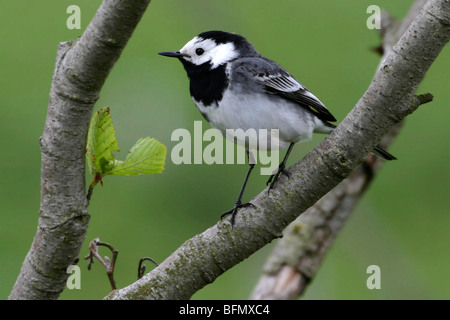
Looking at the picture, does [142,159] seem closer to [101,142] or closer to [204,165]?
[101,142]

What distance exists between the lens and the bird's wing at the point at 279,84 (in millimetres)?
2299

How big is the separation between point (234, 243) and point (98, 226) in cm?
214

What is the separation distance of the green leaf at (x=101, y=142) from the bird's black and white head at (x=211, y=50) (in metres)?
0.81

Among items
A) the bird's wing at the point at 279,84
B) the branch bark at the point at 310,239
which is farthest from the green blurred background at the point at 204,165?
the bird's wing at the point at 279,84

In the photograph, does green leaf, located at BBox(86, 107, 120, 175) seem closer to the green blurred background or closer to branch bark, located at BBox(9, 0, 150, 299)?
branch bark, located at BBox(9, 0, 150, 299)

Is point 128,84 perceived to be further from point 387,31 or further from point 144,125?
point 387,31

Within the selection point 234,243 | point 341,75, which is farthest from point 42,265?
point 341,75

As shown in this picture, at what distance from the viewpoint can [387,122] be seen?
5.10ft

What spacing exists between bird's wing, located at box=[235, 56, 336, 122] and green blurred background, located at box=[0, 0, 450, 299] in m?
0.74

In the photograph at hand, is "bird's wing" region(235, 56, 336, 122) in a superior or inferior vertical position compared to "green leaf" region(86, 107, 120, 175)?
superior

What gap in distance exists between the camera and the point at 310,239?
2799mm

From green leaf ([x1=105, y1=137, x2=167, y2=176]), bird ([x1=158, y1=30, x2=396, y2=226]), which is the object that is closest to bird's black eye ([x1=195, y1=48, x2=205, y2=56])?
bird ([x1=158, y1=30, x2=396, y2=226])

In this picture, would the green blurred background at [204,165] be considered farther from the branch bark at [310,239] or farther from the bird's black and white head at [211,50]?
the bird's black and white head at [211,50]

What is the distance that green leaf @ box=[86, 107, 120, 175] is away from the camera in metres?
1.59
